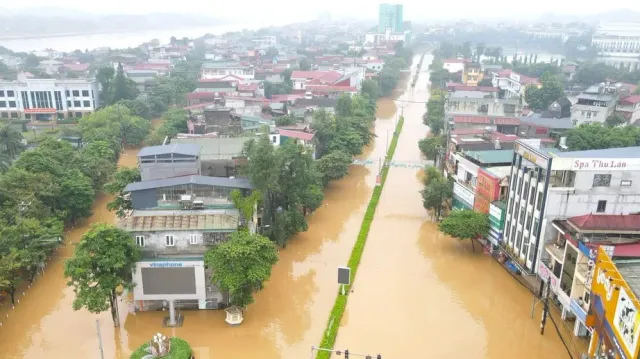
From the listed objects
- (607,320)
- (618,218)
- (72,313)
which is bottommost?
(72,313)

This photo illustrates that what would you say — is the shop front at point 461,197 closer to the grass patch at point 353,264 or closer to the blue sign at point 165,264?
the grass patch at point 353,264

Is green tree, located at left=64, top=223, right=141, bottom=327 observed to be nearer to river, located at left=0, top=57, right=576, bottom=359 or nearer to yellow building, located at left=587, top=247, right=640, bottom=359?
river, located at left=0, top=57, right=576, bottom=359

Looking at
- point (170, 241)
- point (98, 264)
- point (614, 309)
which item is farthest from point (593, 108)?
point (98, 264)

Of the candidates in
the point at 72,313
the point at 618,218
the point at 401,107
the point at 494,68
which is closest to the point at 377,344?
the point at 618,218

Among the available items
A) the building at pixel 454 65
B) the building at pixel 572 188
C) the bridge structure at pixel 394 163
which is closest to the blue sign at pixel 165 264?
the building at pixel 572 188

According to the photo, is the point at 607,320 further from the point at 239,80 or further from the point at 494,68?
the point at 494,68
